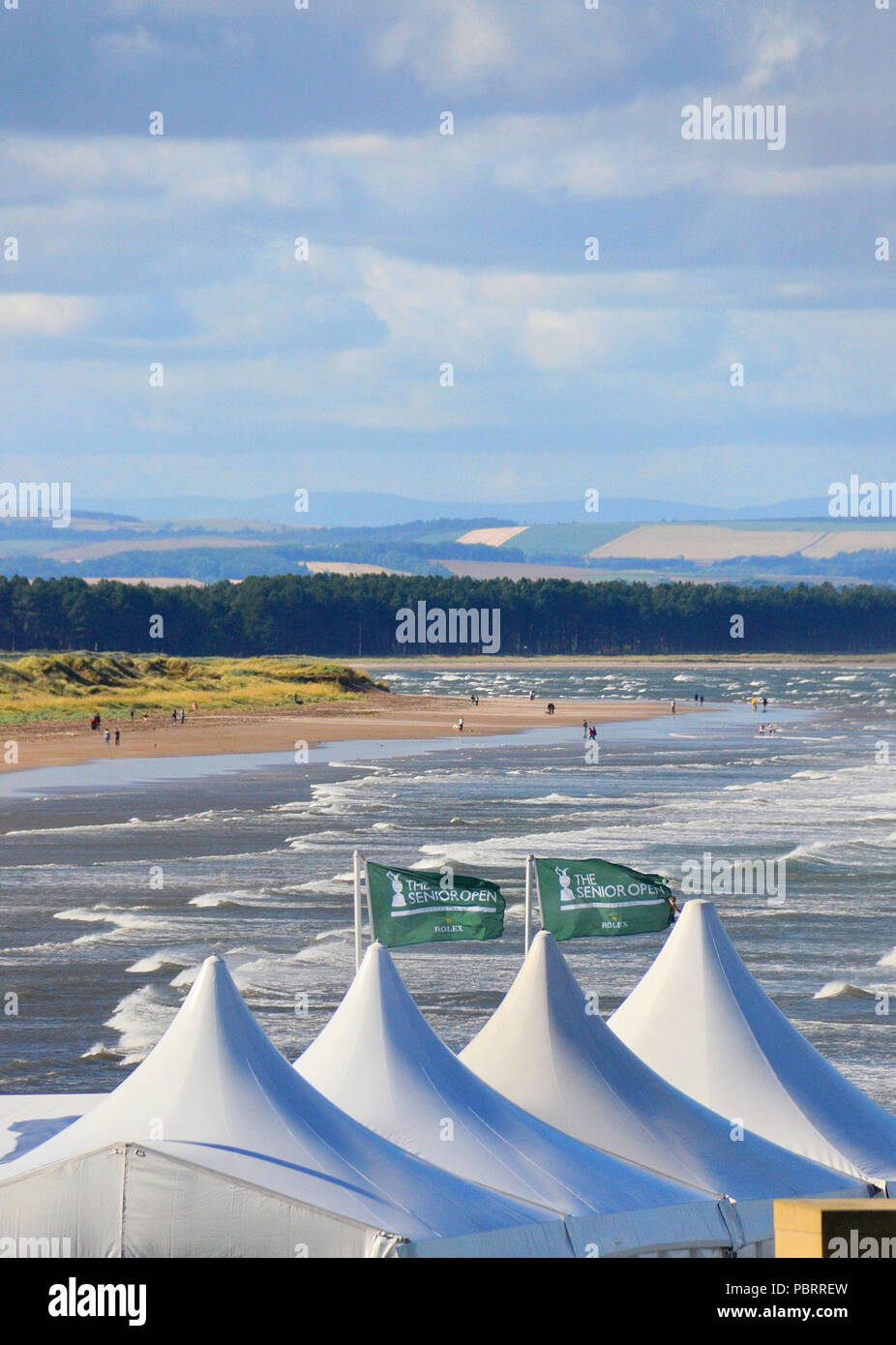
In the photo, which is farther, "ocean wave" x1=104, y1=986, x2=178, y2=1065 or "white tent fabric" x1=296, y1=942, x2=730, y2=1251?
"ocean wave" x1=104, y1=986, x2=178, y2=1065

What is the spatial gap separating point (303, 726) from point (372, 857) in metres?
77.1

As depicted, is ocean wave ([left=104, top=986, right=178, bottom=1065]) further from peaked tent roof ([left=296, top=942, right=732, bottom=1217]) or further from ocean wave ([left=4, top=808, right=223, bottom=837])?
ocean wave ([left=4, top=808, right=223, bottom=837])

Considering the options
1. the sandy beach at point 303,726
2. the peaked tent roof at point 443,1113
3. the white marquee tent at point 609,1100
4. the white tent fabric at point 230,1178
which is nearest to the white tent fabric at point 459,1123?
the peaked tent roof at point 443,1113

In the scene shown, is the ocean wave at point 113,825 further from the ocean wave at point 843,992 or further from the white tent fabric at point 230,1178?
the white tent fabric at point 230,1178

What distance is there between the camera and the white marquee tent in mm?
18734

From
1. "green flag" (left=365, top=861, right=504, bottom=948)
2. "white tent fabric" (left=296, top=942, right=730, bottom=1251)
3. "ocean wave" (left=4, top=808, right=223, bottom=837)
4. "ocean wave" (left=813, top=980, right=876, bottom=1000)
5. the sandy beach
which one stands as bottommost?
"ocean wave" (left=813, top=980, right=876, bottom=1000)

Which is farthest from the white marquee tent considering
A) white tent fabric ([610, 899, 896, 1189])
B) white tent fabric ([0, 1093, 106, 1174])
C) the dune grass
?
the dune grass

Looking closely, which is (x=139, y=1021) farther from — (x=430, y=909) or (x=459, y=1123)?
(x=459, y=1123)

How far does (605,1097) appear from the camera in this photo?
19.3 m

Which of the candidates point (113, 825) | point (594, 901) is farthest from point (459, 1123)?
point (113, 825)

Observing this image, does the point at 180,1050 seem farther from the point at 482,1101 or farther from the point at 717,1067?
the point at 717,1067

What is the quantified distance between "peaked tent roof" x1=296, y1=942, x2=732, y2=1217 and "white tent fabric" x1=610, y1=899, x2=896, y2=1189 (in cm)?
239

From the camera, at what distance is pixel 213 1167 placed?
15.5 m
